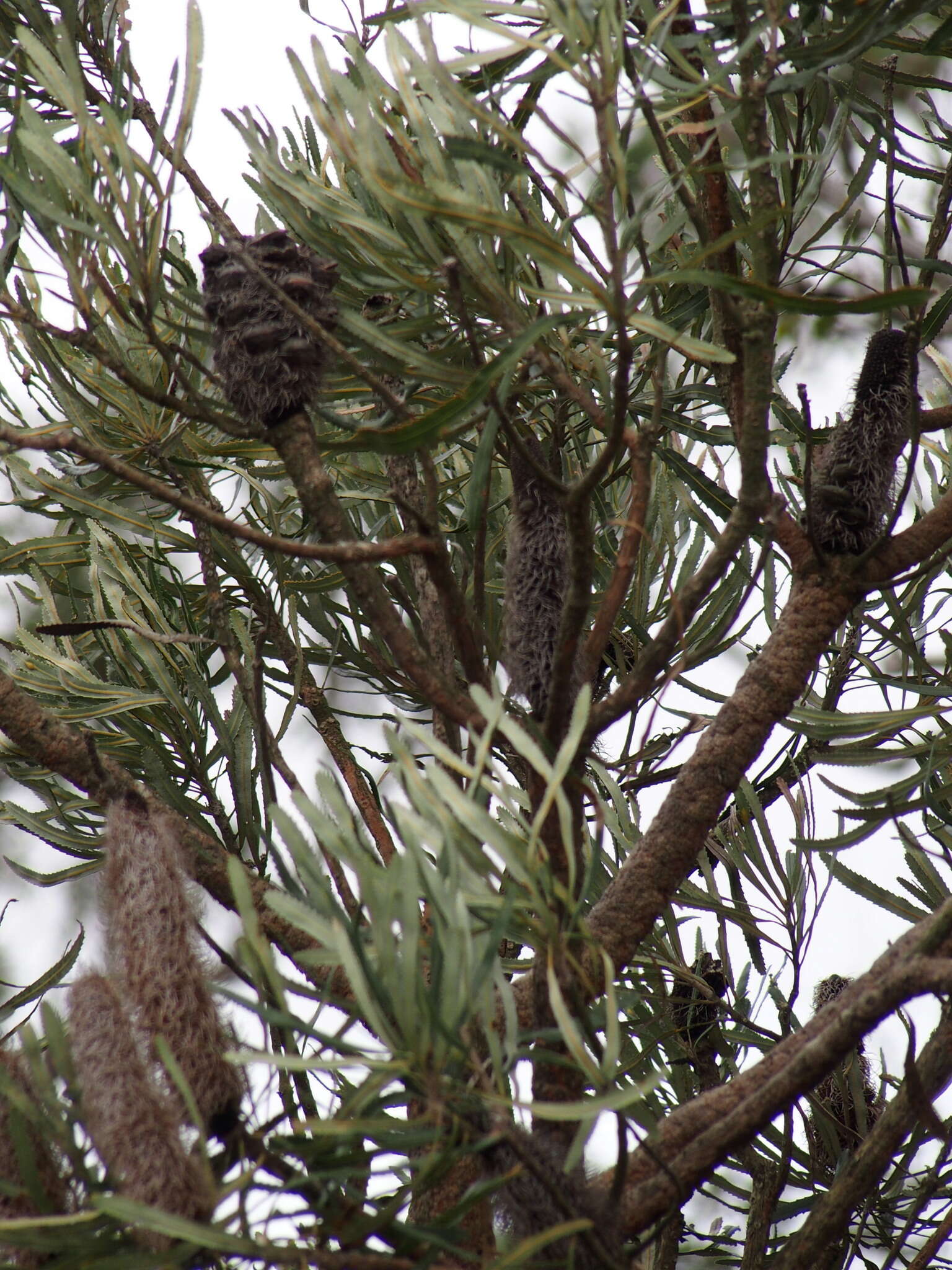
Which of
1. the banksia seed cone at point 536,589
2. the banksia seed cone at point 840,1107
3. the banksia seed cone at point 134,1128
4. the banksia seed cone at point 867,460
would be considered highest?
the banksia seed cone at point 867,460

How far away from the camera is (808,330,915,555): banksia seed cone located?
0.63 m

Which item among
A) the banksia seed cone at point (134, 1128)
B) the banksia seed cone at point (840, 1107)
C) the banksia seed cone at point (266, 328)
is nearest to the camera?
the banksia seed cone at point (134, 1128)

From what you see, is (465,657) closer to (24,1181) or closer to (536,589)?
(536,589)

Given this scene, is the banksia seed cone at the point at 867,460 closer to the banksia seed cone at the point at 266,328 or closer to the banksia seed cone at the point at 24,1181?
the banksia seed cone at the point at 266,328

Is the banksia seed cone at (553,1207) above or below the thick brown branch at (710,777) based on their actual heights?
below

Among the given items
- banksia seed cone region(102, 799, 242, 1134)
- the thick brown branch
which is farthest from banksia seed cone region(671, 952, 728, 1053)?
banksia seed cone region(102, 799, 242, 1134)

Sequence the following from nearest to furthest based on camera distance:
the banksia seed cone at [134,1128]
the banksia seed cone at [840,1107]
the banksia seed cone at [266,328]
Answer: the banksia seed cone at [134,1128], the banksia seed cone at [266,328], the banksia seed cone at [840,1107]

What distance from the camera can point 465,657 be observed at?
0.56m

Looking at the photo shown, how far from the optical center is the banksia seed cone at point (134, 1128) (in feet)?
1.34

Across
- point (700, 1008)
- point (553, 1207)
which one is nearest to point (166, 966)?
point (553, 1207)

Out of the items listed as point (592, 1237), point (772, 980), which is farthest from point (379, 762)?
point (592, 1237)

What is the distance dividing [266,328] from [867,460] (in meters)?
0.32

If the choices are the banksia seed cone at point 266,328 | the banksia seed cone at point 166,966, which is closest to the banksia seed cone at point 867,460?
the banksia seed cone at point 266,328

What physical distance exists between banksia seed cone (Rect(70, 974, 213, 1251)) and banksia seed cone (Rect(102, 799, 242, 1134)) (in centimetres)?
1
